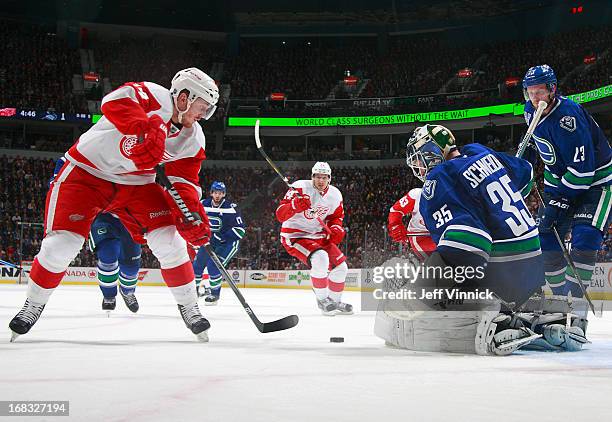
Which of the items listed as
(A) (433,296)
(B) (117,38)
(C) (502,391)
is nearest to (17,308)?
(A) (433,296)

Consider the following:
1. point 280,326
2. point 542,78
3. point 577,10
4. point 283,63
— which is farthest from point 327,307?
point 283,63

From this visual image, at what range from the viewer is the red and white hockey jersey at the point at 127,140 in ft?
11.0

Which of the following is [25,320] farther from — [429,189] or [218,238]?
[218,238]

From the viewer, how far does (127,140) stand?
351cm

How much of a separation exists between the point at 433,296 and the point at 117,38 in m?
26.7

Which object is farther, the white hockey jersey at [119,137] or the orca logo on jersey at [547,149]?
the orca logo on jersey at [547,149]

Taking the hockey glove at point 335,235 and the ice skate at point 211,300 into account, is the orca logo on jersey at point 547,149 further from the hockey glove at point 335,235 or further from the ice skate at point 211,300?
the ice skate at point 211,300

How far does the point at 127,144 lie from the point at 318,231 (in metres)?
3.27

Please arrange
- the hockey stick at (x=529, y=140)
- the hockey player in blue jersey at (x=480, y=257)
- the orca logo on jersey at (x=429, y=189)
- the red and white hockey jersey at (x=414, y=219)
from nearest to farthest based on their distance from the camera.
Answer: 1. the hockey player in blue jersey at (x=480, y=257)
2. the orca logo on jersey at (x=429, y=189)
3. the hockey stick at (x=529, y=140)
4. the red and white hockey jersey at (x=414, y=219)

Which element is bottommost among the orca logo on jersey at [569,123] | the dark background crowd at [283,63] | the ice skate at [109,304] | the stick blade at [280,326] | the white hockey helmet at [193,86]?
the ice skate at [109,304]

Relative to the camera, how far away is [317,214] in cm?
660

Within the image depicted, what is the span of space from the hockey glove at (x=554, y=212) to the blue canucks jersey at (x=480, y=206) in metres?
1.01

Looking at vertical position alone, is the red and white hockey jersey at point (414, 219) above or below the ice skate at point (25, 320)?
above

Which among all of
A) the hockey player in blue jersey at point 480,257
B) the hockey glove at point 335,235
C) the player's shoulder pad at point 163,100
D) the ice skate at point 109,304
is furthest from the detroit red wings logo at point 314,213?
the hockey player in blue jersey at point 480,257
